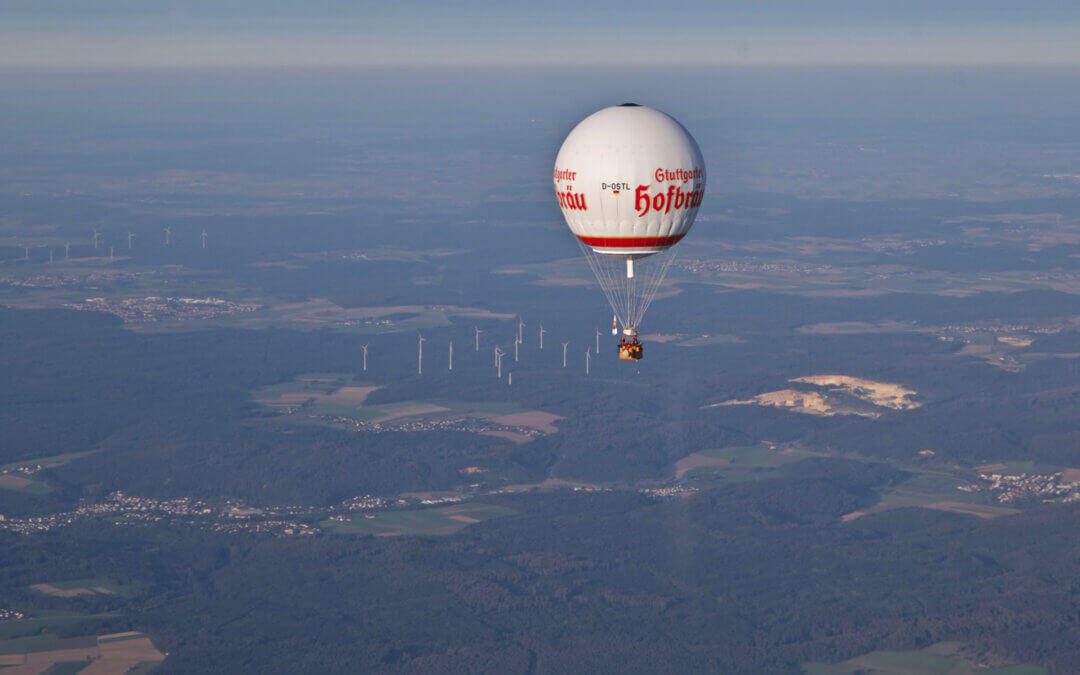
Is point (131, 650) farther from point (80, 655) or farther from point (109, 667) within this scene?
point (109, 667)

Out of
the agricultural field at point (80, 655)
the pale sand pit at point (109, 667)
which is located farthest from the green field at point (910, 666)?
the pale sand pit at point (109, 667)

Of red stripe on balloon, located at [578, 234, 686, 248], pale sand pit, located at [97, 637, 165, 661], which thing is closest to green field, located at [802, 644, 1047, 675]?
pale sand pit, located at [97, 637, 165, 661]

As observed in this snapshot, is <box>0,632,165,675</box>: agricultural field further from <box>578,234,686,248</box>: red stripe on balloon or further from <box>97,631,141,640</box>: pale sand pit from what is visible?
<box>578,234,686,248</box>: red stripe on balloon

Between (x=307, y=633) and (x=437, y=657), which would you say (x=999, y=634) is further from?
(x=307, y=633)

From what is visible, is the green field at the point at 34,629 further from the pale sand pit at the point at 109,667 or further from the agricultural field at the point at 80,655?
the pale sand pit at the point at 109,667

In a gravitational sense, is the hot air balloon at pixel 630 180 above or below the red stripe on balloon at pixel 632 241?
above

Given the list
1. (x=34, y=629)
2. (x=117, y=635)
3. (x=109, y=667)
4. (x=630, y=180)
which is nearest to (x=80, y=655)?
(x=109, y=667)
